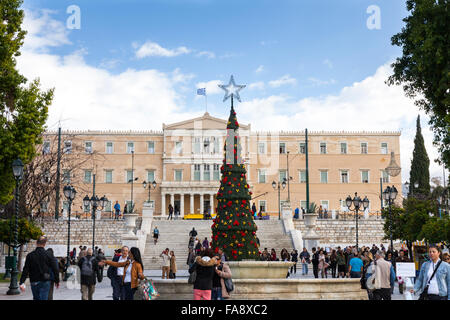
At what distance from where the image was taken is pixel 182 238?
109 ft

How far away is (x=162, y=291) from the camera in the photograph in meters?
12.2

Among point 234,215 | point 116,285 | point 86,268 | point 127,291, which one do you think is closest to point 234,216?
point 234,215

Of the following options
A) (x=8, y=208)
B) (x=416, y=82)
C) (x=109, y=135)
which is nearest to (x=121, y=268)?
(x=416, y=82)

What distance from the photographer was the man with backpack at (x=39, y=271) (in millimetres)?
8867

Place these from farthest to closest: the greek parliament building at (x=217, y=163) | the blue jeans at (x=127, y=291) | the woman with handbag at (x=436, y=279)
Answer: the greek parliament building at (x=217, y=163) → the blue jeans at (x=127, y=291) → the woman with handbag at (x=436, y=279)

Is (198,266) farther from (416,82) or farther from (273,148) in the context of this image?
(273,148)

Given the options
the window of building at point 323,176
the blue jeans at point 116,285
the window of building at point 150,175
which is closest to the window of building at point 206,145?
the window of building at point 150,175

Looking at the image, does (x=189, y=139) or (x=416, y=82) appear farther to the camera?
(x=189, y=139)

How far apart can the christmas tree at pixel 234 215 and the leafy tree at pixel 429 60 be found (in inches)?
253

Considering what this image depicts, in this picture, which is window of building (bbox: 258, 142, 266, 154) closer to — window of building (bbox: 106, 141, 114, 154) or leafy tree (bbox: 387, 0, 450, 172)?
window of building (bbox: 106, 141, 114, 154)

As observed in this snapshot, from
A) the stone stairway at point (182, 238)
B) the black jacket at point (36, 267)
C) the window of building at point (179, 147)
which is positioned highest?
the window of building at point (179, 147)

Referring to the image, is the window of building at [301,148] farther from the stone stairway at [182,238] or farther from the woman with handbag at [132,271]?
the woman with handbag at [132,271]

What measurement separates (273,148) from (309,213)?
29145mm

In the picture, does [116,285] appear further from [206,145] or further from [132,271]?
[206,145]
